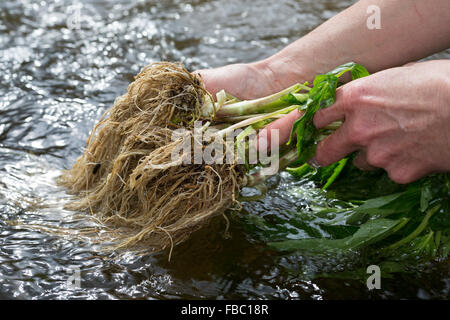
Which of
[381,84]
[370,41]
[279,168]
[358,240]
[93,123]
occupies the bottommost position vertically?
[358,240]

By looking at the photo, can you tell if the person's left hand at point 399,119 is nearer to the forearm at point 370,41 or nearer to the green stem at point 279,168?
the green stem at point 279,168

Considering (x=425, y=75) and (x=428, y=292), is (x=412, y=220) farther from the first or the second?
(x=425, y=75)

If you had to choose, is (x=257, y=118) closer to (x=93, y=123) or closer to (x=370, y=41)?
(x=370, y=41)

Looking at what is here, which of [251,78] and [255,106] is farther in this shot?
[251,78]

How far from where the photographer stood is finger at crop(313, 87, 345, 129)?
1815 millimetres

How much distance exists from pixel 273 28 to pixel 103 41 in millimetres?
1139

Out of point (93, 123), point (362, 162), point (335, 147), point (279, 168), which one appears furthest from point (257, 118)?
point (93, 123)

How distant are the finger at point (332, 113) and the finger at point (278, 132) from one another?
85 mm

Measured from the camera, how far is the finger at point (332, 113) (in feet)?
5.96

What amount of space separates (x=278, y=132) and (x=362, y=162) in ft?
1.07

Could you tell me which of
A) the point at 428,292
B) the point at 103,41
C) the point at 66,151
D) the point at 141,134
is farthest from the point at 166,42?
the point at 428,292

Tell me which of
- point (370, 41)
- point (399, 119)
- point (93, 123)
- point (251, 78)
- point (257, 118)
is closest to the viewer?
point (399, 119)

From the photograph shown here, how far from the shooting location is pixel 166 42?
3.63 meters

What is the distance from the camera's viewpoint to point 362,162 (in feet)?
6.51
